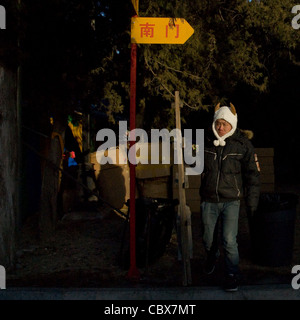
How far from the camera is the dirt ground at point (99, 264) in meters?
5.47

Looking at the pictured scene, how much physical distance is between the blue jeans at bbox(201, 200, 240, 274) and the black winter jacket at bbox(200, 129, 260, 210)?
9 centimetres

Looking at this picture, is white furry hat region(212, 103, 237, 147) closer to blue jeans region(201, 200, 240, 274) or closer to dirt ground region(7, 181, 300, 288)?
blue jeans region(201, 200, 240, 274)

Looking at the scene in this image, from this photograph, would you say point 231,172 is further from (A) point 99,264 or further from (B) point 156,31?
(A) point 99,264

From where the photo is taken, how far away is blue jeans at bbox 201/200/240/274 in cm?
510

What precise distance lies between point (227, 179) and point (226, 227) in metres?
0.53

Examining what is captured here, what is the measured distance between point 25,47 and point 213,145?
414cm

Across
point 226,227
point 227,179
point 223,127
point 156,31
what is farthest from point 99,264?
point 156,31

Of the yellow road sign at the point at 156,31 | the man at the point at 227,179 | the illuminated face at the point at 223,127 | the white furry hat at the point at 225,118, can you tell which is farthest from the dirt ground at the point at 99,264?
the yellow road sign at the point at 156,31

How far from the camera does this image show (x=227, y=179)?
5.18 m

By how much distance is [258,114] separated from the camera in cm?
1894
